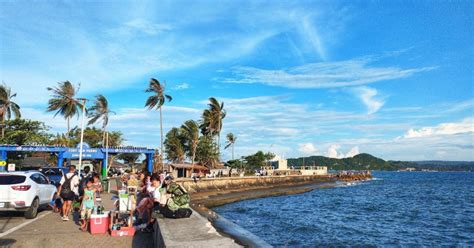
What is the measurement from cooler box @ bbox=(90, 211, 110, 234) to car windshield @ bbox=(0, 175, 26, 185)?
396 cm

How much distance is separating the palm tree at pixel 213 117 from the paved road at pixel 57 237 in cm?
6071

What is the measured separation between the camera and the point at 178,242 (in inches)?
248

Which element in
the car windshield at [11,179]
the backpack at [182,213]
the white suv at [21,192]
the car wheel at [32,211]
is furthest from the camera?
the car wheel at [32,211]

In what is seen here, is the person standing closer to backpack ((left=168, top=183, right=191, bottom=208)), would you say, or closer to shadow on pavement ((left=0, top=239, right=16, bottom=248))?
shadow on pavement ((left=0, top=239, right=16, bottom=248))

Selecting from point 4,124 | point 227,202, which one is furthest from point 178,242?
point 4,124

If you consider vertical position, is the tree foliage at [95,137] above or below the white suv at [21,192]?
above

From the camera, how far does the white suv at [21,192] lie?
11.4 m

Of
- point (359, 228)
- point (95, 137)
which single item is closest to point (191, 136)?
point (95, 137)

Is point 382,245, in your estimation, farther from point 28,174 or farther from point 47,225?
point 28,174

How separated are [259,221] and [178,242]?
15.2 m

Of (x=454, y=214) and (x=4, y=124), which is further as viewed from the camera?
(x=4, y=124)

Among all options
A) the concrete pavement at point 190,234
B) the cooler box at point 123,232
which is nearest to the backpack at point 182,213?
the concrete pavement at point 190,234

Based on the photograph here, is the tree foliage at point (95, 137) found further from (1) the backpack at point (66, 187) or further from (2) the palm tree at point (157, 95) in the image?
(1) the backpack at point (66, 187)

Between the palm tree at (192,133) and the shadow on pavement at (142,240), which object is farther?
the palm tree at (192,133)
